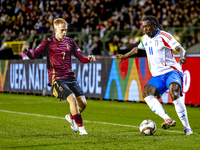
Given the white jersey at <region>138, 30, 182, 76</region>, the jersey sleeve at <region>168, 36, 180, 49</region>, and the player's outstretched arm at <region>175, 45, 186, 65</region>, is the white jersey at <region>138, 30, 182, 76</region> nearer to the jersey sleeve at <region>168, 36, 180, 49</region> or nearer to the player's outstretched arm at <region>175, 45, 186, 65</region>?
the jersey sleeve at <region>168, 36, 180, 49</region>

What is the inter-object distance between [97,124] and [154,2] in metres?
13.1

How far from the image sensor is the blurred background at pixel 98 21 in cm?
1643

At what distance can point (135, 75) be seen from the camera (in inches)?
507

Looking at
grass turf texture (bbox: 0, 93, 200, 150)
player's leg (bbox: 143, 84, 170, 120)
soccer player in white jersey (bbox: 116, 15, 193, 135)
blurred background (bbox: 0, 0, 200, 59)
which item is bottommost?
grass turf texture (bbox: 0, 93, 200, 150)

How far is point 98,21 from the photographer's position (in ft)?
66.0

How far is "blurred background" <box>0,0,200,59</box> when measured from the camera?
53.9 ft

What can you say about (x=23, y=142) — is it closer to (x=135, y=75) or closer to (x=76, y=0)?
(x=135, y=75)

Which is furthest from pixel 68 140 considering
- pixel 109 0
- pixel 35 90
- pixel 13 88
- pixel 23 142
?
pixel 109 0

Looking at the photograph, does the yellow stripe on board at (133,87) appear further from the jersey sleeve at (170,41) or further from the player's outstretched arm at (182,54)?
the player's outstretched arm at (182,54)

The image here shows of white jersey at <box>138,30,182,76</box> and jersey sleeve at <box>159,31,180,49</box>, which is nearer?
jersey sleeve at <box>159,31,180,49</box>

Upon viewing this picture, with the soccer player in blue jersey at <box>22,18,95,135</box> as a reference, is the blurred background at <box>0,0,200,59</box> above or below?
above

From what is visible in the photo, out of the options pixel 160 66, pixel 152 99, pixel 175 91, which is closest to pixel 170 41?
pixel 160 66

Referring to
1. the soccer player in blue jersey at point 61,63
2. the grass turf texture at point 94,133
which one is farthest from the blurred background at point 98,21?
the soccer player in blue jersey at point 61,63

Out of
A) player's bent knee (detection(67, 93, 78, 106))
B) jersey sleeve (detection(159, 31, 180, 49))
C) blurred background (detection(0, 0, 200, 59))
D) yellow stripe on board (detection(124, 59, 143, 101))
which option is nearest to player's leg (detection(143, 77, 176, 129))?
jersey sleeve (detection(159, 31, 180, 49))
